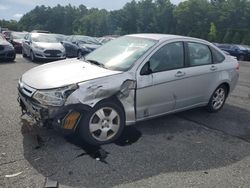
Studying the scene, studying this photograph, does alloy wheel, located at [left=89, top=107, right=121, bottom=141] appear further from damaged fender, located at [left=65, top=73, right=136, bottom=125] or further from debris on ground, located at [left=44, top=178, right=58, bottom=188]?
debris on ground, located at [left=44, top=178, right=58, bottom=188]

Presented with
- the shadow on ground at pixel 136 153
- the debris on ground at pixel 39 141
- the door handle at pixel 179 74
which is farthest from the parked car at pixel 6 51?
the door handle at pixel 179 74

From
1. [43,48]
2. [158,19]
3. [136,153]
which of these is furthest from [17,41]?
[158,19]

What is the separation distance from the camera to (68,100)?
4.21 meters

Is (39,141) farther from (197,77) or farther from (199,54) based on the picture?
(199,54)

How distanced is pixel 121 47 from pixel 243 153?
2585 mm

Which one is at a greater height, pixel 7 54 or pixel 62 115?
pixel 62 115

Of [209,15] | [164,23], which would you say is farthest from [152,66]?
[164,23]

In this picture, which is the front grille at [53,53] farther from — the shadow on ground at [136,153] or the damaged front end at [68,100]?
the damaged front end at [68,100]

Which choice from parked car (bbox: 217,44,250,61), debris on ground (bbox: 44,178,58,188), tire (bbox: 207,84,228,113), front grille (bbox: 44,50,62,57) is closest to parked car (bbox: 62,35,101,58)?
front grille (bbox: 44,50,62,57)

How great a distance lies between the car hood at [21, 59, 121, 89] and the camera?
4.40m

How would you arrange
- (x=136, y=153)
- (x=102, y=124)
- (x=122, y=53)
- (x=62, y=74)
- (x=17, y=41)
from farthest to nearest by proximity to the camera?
(x=17, y=41) → (x=122, y=53) → (x=62, y=74) → (x=102, y=124) → (x=136, y=153)

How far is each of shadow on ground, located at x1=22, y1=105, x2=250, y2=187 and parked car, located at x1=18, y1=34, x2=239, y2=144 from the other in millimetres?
294

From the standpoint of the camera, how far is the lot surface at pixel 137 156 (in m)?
3.70

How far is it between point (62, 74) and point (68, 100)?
0.61m
